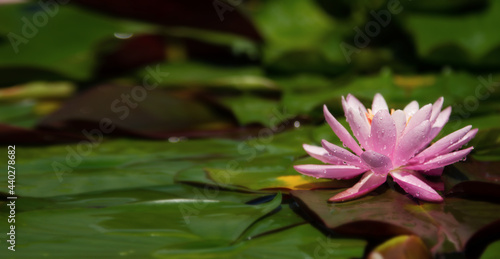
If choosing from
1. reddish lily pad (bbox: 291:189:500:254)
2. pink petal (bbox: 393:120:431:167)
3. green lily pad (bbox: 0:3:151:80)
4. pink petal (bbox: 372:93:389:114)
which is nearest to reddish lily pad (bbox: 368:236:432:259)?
reddish lily pad (bbox: 291:189:500:254)

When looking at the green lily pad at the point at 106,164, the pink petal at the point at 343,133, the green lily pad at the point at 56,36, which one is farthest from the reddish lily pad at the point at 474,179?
the green lily pad at the point at 56,36

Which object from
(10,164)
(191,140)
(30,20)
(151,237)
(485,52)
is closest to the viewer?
(151,237)

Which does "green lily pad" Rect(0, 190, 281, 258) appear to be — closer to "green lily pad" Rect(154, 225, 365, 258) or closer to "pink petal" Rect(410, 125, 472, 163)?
"green lily pad" Rect(154, 225, 365, 258)

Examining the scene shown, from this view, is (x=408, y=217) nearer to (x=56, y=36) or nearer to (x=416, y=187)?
(x=416, y=187)

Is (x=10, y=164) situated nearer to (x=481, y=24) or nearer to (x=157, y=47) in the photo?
(x=157, y=47)

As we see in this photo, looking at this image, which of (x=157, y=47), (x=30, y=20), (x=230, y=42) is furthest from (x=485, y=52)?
(x=30, y=20)

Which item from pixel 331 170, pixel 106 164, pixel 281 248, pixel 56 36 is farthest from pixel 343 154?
pixel 56 36
